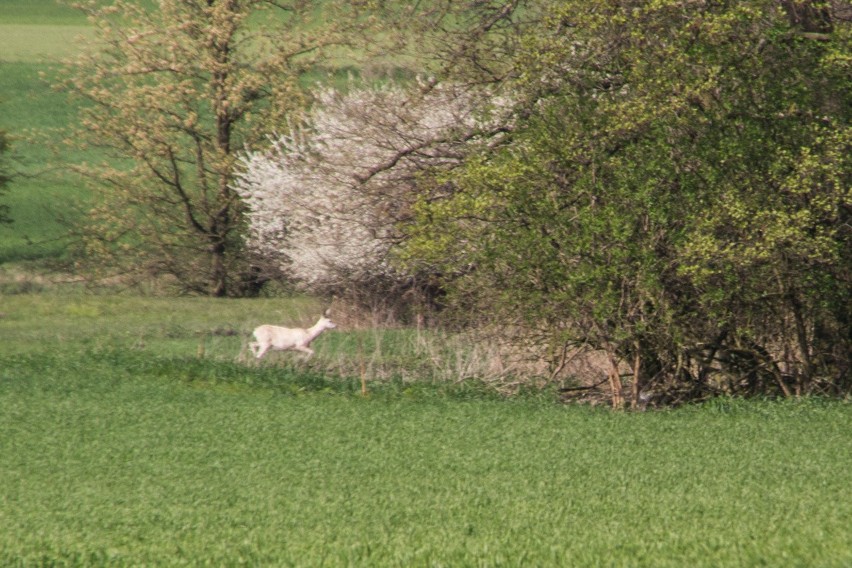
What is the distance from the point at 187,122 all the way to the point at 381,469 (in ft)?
98.0

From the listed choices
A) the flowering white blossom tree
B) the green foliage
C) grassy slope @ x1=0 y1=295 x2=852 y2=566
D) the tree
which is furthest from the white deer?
the tree

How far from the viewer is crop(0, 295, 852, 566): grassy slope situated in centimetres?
1052

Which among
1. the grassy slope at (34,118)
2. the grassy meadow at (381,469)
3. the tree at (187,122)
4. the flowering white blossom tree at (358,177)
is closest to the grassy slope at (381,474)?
the grassy meadow at (381,469)

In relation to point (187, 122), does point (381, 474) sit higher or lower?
lower

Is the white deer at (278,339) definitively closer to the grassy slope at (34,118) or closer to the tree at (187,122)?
the tree at (187,122)

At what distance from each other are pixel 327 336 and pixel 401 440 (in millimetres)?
15240

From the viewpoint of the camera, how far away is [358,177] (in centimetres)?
2645

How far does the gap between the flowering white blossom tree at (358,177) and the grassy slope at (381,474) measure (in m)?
4.46

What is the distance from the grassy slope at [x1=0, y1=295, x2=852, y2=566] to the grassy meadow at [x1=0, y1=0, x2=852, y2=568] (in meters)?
0.04

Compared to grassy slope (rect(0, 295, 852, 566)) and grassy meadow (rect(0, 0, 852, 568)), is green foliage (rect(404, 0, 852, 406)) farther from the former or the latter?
grassy slope (rect(0, 295, 852, 566))

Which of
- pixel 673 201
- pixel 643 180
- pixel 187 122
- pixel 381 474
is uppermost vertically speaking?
pixel 187 122

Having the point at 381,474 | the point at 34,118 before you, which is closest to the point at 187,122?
the point at 34,118

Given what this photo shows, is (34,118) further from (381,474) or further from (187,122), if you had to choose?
(381,474)

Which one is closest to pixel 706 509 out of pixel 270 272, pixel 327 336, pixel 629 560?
pixel 629 560
